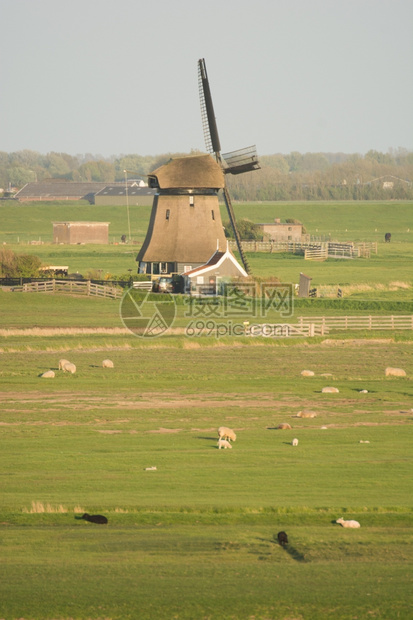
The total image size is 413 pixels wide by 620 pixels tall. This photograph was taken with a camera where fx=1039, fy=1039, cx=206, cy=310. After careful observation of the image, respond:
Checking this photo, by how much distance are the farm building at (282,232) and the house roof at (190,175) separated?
5346 centimetres

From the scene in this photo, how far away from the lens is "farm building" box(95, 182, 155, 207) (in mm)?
187625

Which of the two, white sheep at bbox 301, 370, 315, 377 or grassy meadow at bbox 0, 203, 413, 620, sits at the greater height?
grassy meadow at bbox 0, 203, 413, 620

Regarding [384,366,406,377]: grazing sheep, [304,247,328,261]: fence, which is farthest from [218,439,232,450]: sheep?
[304,247,328,261]: fence

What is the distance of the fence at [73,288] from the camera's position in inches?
2682

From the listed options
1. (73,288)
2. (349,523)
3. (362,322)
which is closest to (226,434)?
(349,523)

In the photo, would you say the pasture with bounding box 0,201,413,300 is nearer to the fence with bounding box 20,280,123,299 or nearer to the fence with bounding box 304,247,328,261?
the fence with bounding box 304,247,328,261

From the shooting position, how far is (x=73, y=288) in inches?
2734

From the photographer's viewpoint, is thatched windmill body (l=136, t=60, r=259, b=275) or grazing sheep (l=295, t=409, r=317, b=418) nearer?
grazing sheep (l=295, t=409, r=317, b=418)

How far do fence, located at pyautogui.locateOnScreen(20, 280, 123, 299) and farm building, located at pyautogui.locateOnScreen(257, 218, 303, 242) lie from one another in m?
57.9

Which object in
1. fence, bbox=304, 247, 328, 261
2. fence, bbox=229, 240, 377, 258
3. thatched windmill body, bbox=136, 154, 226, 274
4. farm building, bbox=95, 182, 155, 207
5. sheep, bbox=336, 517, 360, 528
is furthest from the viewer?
farm building, bbox=95, 182, 155, 207

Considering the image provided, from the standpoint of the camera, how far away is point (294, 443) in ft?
84.6

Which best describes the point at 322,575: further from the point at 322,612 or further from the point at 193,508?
the point at 193,508

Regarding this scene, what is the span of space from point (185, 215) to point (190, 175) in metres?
2.82

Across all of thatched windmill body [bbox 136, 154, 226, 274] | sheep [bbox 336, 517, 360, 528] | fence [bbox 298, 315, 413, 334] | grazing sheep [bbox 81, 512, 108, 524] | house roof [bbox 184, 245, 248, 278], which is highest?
thatched windmill body [bbox 136, 154, 226, 274]
